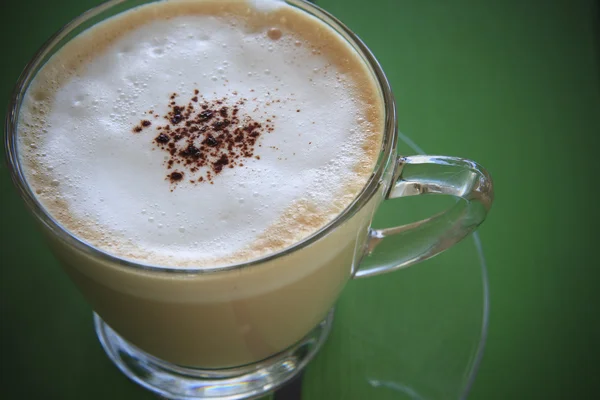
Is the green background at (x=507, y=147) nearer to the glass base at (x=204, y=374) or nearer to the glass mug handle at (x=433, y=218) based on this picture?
the glass base at (x=204, y=374)

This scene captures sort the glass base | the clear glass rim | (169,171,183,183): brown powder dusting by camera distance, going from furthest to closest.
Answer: the glass base, (169,171,183,183): brown powder dusting, the clear glass rim

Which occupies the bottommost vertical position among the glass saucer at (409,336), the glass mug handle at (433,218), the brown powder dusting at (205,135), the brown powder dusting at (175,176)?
the glass saucer at (409,336)

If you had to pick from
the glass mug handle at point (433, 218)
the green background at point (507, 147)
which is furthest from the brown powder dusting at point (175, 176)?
the green background at point (507, 147)

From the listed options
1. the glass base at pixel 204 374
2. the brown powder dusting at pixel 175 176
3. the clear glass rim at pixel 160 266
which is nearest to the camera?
the clear glass rim at pixel 160 266

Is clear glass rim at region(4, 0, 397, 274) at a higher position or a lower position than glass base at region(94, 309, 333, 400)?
higher

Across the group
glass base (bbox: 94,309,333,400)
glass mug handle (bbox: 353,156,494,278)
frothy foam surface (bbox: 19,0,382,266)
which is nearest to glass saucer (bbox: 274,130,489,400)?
glass base (bbox: 94,309,333,400)

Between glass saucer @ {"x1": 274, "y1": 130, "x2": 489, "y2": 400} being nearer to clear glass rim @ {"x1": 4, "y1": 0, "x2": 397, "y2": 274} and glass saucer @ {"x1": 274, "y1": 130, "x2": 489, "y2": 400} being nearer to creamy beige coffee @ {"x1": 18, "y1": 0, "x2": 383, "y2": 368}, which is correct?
creamy beige coffee @ {"x1": 18, "y1": 0, "x2": 383, "y2": 368}

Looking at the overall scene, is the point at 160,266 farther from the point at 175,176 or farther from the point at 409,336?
the point at 409,336
